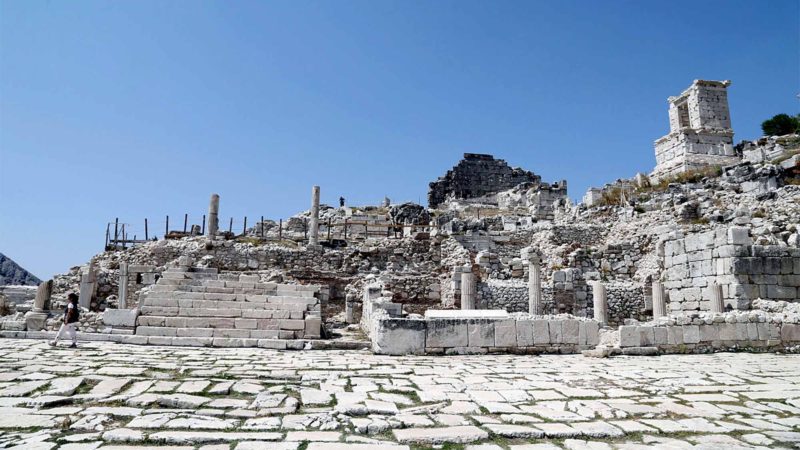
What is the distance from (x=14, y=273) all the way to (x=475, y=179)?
5865 cm

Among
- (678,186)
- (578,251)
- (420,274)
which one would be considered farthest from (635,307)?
(678,186)

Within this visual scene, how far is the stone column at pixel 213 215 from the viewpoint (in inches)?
1028

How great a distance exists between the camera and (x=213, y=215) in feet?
86.1

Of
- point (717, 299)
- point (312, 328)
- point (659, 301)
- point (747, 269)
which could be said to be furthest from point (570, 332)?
point (659, 301)

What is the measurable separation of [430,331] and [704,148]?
31.2 meters

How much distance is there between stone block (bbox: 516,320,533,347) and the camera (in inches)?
387

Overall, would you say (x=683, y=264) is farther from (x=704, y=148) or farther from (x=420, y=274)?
(x=704, y=148)

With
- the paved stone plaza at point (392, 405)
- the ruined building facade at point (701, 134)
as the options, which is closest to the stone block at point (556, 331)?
the paved stone plaza at point (392, 405)

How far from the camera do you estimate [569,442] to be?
3.78 metres

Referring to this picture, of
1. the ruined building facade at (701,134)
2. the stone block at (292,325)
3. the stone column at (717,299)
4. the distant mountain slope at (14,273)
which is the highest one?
the ruined building facade at (701,134)

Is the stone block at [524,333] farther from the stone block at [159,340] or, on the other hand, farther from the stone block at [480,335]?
the stone block at [159,340]

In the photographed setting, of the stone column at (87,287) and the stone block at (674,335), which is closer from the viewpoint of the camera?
the stone block at (674,335)

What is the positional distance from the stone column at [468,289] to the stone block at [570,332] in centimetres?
→ 847

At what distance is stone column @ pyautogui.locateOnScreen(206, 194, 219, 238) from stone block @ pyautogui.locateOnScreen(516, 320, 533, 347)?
20.6m
